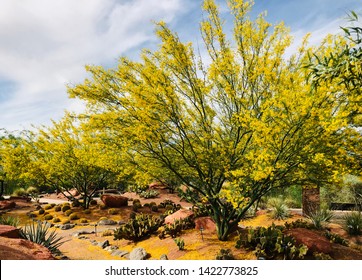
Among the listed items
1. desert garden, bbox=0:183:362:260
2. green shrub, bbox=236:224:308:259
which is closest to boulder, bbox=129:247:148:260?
desert garden, bbox=0:183:362:260

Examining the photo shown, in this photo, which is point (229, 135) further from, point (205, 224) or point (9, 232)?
point (9, 232)

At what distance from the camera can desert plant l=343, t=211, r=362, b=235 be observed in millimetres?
11930

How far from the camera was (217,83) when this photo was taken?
929 centimetres

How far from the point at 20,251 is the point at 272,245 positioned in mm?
6596

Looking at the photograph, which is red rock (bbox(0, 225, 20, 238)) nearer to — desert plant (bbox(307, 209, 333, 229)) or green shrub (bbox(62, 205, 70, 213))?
desert plant (bbox(307, 209, 333, 229))

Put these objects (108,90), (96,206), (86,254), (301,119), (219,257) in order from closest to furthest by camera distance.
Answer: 1. (301,119)
2. (219,257)
3. (108,90)
4. (86,254)
5. (96,206)

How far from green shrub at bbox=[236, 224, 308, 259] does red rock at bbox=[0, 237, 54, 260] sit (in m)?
5.50

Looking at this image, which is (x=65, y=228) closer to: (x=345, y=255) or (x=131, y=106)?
(x=131, y=106)

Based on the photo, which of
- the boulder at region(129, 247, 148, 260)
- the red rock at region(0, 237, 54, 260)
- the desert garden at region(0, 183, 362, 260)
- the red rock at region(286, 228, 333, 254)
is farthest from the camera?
the boulder at region(129, 247, 148, 260)

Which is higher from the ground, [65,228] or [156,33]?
[156,33]

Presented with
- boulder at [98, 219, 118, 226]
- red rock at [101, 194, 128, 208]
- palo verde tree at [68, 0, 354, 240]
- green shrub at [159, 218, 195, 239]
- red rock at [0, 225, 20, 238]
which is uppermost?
palo verde tree at [68, 0, 354, 240]

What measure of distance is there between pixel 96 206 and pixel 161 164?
13.3 m

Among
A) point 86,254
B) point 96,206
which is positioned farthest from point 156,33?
point 96,206

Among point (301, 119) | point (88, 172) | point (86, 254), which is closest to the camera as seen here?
point (301, 119)
